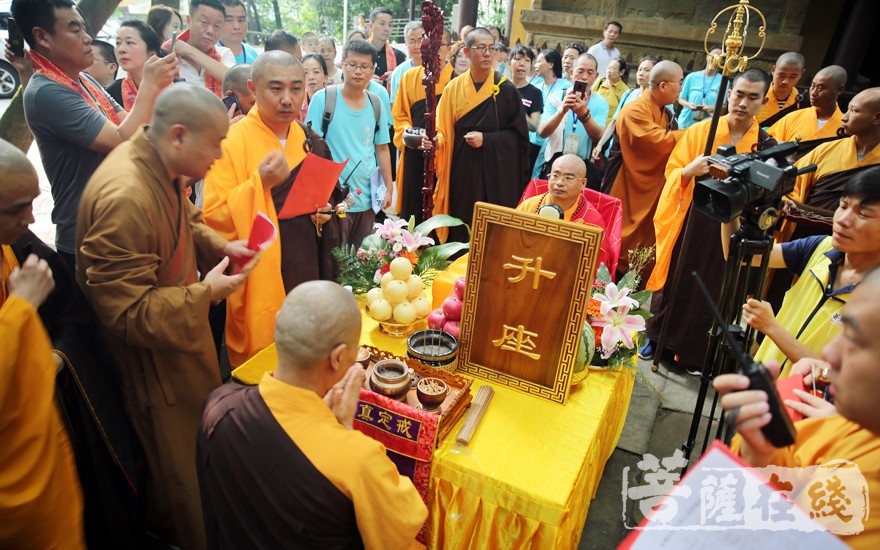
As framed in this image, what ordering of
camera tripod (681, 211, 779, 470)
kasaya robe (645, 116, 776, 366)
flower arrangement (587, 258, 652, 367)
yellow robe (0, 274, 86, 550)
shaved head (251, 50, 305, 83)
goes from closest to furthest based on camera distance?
yellow robe (0, 274, 86, 550)
camera tripod (681, 211, 779, 470)
flower arrangement (587, 258, 652, 367)
shaved head (251, 50, 305, 83)
kasaya robe (645, 116, 776, 366)

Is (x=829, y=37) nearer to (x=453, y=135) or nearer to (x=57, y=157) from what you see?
(x=453, y=135)

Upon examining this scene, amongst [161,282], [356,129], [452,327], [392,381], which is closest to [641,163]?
[356,129]

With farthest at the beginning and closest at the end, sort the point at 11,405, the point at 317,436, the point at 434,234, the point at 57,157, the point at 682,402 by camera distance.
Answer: the point at 434,234 → the point at 682,402 → the point at 57,157 → the point at 11,405 → the point at 317,436

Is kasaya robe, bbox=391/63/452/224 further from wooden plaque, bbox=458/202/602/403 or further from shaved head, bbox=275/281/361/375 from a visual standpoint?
shaved head, bbox=275/281/361/375

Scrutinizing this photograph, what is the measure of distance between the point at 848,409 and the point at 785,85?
5513 mm

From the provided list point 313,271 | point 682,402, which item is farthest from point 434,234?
point 682,402

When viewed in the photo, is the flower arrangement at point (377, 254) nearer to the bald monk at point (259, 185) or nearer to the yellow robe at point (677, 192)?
the bald monk at point (259, 185)

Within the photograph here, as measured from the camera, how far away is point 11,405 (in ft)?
4.63

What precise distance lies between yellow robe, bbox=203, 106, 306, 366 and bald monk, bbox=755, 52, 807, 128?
444cm

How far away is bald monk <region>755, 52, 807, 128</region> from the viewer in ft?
16.5

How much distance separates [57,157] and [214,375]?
1280 mm

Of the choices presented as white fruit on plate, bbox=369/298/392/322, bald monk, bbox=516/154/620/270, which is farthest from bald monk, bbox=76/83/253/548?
bald monk, bbox=516/154/620/270

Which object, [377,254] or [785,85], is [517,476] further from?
[785,85]

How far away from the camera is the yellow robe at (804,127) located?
13.4 ft
